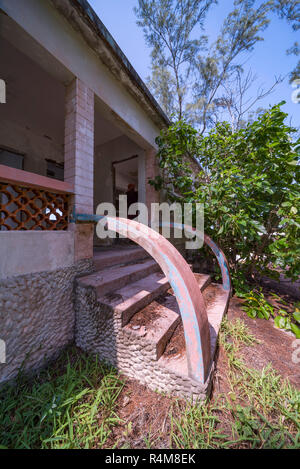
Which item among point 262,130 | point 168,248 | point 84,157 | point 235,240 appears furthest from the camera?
point 235,240

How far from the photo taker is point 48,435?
3.95 ft

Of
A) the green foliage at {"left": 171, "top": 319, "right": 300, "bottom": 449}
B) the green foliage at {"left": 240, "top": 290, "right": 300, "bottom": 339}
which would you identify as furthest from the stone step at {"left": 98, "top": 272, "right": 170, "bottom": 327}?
the green foliage at {"left": 240, "top": 290, "right": 300, "bottom": 339}

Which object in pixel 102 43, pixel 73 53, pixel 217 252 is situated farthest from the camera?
pixel 217 252

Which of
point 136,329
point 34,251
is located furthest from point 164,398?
point 34,251

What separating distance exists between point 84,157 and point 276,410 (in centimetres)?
313

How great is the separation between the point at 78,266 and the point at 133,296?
761 mm

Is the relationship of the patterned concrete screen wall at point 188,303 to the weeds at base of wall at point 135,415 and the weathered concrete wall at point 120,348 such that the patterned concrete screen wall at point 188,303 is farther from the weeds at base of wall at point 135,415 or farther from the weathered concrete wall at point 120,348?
the weeds at base of wall at point 135,415

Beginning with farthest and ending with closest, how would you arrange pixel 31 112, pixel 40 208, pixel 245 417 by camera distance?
pixel 31 112, pixel 40 208, pixel 245 417

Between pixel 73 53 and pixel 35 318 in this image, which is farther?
pixel 73 53

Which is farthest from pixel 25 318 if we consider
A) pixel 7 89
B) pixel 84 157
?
pixel 7 89

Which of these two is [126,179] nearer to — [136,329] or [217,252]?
[217,252]

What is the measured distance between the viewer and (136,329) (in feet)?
5.23

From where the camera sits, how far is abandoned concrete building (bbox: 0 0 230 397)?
1448 millimetres
